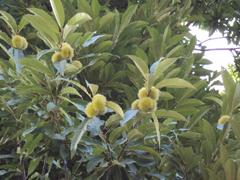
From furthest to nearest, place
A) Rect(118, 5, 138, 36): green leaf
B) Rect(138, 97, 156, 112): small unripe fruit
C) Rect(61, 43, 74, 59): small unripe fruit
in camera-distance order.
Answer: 1. Rect(118, 5, 138, 36): green leaf
2. Rect(61, 43, 74, 59): small unripe fruit
3. Rect(138, 97, 156, 112): small unripe fruit

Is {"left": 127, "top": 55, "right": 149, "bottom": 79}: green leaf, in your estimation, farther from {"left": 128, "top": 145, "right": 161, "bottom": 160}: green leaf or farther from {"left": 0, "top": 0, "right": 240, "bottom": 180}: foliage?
{"left": 128, "top": 145, "right": 161, "bottom": 160}: green leaf

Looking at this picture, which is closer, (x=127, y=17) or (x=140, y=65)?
(x=140, y=65)

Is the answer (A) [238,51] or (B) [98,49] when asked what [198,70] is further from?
(A) [238,51]

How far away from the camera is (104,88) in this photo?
5.02 feet

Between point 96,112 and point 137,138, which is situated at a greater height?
point 96,112

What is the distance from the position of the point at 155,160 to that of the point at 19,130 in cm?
35

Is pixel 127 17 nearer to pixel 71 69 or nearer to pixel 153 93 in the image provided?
pixel 71 69

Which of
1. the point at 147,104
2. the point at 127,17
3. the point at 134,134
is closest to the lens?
the point at 147,104

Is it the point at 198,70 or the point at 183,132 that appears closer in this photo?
the point at 183,132

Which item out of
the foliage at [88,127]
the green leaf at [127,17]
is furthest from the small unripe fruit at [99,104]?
the green leaf at [127,17]

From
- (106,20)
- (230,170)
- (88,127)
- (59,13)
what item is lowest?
(230,170)

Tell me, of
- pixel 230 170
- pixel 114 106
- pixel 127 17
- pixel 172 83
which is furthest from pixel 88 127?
pixel 127 17

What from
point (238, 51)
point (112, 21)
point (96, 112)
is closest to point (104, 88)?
point (112, 21)

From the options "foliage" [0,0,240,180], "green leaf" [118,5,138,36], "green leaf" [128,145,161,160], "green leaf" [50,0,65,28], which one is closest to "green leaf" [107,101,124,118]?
"foliage" [0,0,240,180]
